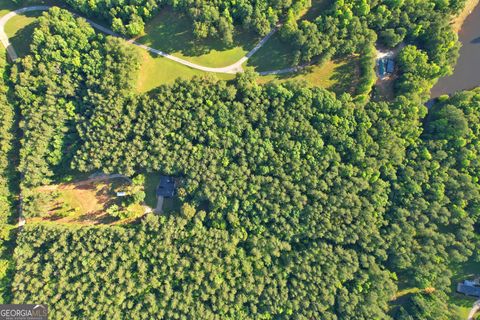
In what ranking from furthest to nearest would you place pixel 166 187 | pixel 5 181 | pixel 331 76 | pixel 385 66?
pixel 331 76, pixel 385 66, pixel 166 187, pixel 5 181

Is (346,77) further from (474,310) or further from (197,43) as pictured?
(474,310)

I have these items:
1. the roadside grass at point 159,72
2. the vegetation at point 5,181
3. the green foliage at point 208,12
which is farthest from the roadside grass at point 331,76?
the vegetation at point 5,181

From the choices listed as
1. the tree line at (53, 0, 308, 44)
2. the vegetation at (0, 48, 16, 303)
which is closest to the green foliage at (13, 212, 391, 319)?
the vegetation at (0, 48, 16, 303)

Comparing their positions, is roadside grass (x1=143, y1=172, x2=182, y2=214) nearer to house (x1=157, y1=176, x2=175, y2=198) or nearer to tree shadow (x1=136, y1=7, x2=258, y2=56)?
house (x1=157, y1=176, x2=175, y2=198)

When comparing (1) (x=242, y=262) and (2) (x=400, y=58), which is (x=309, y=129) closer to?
(2) (x=400, y=58)

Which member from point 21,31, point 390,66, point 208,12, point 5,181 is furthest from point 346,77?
point 5,181

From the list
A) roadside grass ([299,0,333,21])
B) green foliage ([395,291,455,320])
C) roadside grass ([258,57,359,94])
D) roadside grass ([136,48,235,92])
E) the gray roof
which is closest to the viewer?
green foliage ([395,291,455,320])

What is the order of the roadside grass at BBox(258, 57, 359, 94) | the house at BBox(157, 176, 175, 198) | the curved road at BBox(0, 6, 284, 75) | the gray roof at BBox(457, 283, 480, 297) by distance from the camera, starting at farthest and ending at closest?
the roadside grass at BBox(258, 57, 359, 94)
the curved road at BBox(0, 6, 284, 75)
the house at BBox(157, 176, 175, 198)
the gray roof at BBox(457, 283, 480, 297)
